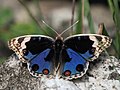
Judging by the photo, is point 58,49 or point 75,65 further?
point 58,49

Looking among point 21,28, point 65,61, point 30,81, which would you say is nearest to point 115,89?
point 65,61

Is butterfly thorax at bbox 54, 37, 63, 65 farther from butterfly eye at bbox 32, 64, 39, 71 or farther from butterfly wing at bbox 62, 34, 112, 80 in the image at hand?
butterfly eye at bbox 32, 64, 39, 71

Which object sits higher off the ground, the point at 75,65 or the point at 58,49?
the point at 58,49

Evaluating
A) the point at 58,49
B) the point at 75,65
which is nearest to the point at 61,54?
the point at 58,49

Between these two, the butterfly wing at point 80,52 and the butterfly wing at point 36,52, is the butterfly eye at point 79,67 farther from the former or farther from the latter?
the butterfly wing at point 36,52

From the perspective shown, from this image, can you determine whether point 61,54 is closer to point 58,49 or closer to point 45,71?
point 58,49

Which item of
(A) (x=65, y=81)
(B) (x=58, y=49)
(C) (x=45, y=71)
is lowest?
(A) (x=65, y=81)

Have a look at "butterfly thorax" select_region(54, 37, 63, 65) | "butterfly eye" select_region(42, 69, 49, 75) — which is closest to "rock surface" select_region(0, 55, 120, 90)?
"butterfly eye" select_region(42, 69, 49, 75)
